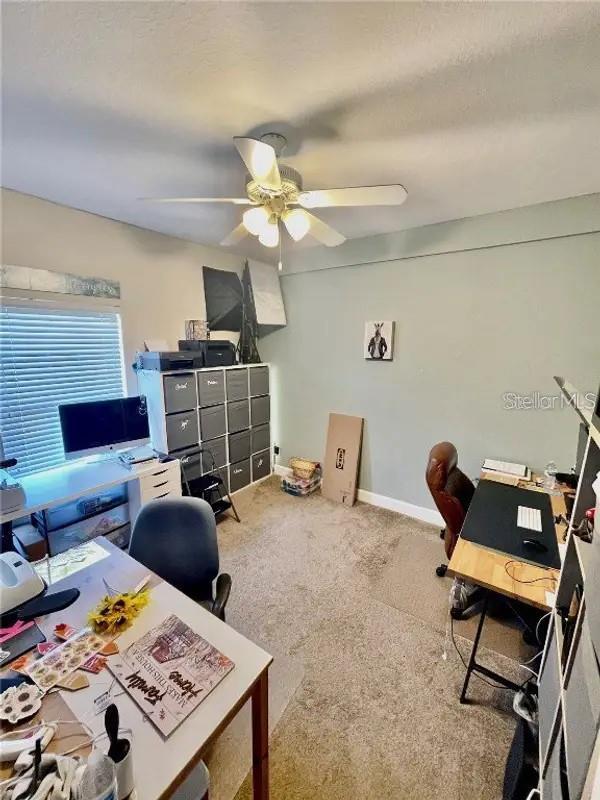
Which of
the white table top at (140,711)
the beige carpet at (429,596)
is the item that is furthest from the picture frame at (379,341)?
the white table top at (140,711)

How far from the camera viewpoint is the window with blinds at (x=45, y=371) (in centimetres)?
213

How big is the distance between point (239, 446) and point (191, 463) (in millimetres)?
620

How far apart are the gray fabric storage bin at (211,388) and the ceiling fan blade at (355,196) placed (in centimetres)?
187

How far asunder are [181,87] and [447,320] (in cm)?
234

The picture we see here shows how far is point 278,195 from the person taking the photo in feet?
5.07

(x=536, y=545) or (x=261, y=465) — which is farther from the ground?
(x=536, y=545)

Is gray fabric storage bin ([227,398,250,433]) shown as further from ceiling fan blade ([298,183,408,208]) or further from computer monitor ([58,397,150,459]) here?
ceiling fan blade ([298,183,408,208])

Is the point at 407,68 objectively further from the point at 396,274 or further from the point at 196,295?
the point at 196,295

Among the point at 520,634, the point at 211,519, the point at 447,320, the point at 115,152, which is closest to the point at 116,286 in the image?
the point at 115,152

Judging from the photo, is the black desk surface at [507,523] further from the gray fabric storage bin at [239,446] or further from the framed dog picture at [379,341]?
the gray fabric storage bin at [239,446]

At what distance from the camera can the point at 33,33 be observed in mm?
988

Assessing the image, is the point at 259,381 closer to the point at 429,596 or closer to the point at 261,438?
the point at 261,438

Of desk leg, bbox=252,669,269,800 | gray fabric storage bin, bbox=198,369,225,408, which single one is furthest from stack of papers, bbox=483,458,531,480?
gray fabric storage bin, bbox=198,369,225,408

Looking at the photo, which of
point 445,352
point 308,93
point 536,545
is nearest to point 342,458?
point 445,352
